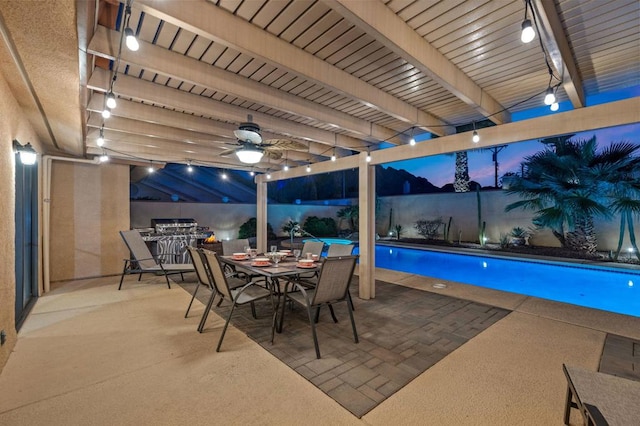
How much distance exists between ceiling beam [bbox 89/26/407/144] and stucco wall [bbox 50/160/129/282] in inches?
196

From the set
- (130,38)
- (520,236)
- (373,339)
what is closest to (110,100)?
(130,38)

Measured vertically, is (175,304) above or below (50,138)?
below

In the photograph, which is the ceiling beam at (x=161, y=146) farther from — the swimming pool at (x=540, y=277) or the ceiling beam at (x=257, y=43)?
the swimming pool at (x=540, y=277)

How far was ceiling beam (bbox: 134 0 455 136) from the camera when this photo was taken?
5.44 ft

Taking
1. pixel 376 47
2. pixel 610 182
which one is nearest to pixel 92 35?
pixel 376 47

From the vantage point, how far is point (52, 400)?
2020mm

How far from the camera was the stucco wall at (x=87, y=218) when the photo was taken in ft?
18.2

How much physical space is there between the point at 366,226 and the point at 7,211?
4.13m

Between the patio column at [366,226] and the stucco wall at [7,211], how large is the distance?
3979mm

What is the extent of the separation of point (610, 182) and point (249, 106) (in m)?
8.80

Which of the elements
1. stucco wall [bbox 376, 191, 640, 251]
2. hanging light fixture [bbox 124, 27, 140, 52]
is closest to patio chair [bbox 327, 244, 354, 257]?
hanging light fixture [bbox 124, 27, 140, 52]

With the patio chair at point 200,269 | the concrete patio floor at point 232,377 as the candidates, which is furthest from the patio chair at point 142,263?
the patio chair at point 200,269

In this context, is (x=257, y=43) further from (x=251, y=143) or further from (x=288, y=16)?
(x=251, y=143)

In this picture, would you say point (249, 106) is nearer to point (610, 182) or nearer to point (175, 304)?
point (175, 304)
